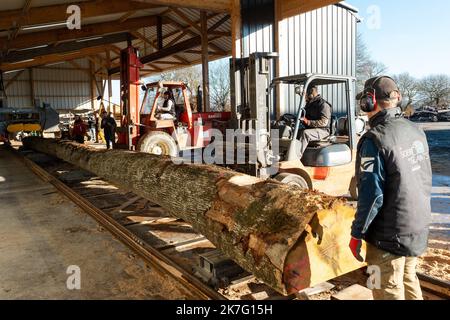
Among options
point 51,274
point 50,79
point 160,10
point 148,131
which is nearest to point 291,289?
point 51,274

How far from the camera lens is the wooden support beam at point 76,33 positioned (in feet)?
51.2

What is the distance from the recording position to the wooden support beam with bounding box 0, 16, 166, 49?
15.6m

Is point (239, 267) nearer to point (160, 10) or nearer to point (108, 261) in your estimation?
point (108, 261)

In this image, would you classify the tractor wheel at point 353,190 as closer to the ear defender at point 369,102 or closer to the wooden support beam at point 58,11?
the ear defender at point 369,102

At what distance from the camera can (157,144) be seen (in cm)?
1056

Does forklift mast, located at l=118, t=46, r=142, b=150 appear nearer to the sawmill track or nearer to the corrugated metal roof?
the sawmill track

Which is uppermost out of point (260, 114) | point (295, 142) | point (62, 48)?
point (62, 48)

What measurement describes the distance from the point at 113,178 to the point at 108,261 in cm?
277

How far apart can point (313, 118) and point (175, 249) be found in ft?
10.2

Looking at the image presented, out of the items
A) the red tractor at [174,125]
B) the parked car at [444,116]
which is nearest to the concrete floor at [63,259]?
the red tractor at [174,125]

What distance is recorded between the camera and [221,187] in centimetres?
→ 415

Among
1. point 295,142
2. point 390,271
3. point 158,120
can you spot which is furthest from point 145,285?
point 158,120

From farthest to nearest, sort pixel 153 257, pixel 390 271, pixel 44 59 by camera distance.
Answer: pixel 44 59 → pixel 153 257 → pixel 390 271

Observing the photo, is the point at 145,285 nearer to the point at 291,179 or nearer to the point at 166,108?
the point at 291,179
